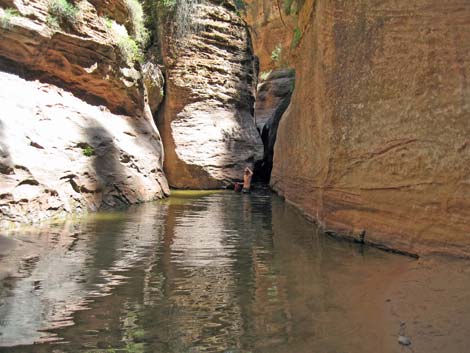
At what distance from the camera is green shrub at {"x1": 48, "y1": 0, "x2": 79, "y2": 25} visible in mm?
8445

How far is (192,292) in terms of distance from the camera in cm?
339

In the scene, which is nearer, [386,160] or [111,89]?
[386,160]

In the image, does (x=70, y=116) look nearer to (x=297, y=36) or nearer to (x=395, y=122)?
(x=297, y=36)

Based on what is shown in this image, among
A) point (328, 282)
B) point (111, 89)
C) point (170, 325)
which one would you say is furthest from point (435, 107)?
point (111, 89)

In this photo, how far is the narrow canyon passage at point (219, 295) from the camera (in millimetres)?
2510

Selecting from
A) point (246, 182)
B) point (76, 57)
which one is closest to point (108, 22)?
point (76, 57)

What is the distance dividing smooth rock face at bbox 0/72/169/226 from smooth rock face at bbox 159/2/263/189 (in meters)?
3.31

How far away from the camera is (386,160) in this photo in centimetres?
480

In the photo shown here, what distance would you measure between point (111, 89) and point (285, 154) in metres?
4.24

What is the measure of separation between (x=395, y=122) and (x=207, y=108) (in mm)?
10249

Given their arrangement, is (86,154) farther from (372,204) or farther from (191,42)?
(191,42)

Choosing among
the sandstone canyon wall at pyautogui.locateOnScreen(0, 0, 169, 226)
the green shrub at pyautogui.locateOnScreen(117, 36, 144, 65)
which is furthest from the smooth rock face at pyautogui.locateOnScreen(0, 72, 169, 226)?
the green shrub at pyautogui.locateOnScreen(117, 36, 144, 65)

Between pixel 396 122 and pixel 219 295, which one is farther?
pixel 396 122

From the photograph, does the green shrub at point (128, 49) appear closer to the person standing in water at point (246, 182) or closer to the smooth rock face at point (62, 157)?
the smooth rock face at point (62, 157)
